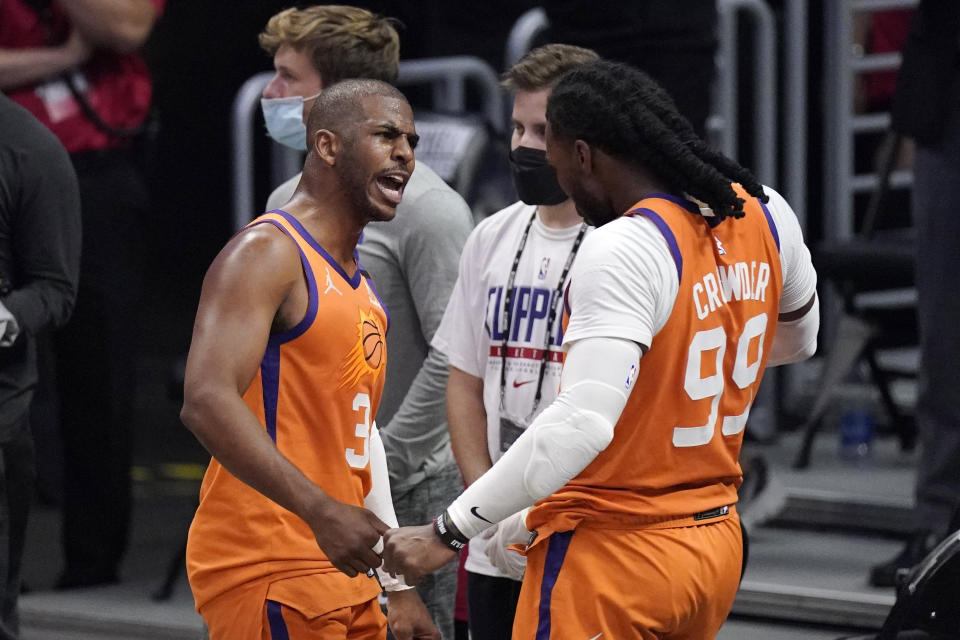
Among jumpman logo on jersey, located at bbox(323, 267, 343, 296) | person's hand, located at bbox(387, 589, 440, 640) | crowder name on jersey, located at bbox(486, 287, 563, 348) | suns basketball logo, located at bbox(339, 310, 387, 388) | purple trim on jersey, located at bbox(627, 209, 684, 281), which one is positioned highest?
purple trim on jersey, located at bbox(627, 209, 684, 281)

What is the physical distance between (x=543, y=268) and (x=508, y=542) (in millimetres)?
651

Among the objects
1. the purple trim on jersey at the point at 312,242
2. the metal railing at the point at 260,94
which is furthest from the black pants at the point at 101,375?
the purple trim on jersey at the point at 312,242

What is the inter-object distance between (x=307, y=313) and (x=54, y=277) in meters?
1.56

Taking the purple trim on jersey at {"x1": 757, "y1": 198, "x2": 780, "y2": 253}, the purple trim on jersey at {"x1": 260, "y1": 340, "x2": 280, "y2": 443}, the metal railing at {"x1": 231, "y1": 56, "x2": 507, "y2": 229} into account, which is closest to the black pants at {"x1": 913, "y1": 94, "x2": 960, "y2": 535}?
the metal railing at {"x1": 231, "y1": 56, "x2": 507, "y2": 229}

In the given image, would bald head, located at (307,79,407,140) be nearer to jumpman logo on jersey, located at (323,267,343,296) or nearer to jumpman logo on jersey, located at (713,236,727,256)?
jumpman logo on jersey, located at (323,267,343,296)

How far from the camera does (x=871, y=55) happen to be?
7.58m

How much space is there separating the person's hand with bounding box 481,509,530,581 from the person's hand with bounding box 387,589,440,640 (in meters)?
0.21

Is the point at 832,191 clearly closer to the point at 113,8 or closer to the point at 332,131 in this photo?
the point at 113,8

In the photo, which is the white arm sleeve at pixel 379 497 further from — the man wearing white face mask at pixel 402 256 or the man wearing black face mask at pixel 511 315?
the man wearing white face mask at pixel 402 256

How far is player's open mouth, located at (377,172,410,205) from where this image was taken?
3121 mm

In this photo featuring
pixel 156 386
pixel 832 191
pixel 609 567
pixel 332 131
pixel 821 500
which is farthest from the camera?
pixel 156 386

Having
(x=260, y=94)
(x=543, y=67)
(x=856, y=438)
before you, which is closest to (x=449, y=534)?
(x=543, y=67)

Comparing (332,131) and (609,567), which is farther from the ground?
(332,131)

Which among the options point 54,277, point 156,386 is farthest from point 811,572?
point 156,386
